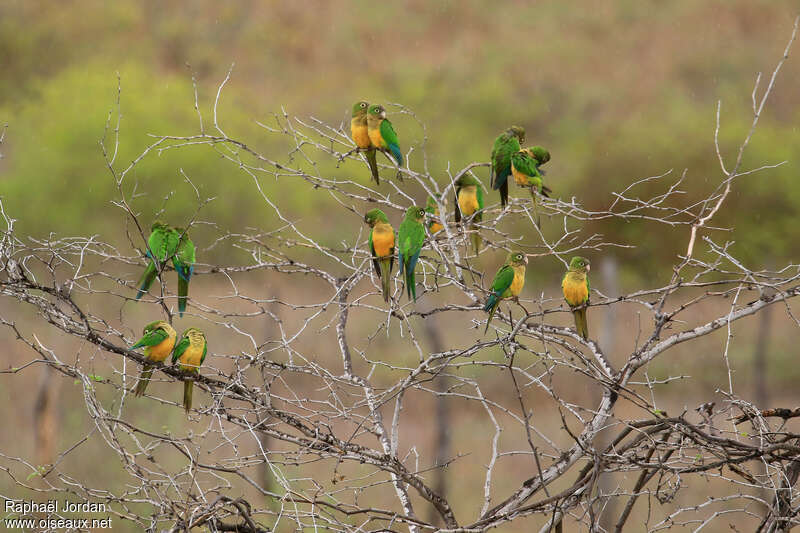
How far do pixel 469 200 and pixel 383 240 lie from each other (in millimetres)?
1087

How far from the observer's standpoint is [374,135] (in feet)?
14.3

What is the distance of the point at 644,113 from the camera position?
20.7 metres

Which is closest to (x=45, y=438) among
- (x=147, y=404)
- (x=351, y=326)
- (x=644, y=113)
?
(x=147, y=404)

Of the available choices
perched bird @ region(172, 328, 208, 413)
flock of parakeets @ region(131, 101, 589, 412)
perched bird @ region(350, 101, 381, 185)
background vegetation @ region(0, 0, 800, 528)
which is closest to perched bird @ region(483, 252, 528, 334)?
flock of parakeets @ region(131, 101, 589, 412)

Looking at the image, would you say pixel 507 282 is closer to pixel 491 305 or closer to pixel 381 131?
pixel 491 305

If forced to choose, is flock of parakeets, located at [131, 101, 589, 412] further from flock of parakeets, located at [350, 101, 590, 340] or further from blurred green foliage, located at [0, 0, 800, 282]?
blurred green foliage, located at [0, 0, 800, 282]

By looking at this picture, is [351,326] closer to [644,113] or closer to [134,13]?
[644,113]

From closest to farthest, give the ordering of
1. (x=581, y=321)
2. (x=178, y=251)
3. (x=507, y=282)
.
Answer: (x=507, y=282)
(x=581, y=321)
(x=178, y=251)

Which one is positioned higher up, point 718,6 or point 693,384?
point 718,6

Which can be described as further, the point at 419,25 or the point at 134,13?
the point at 419,25

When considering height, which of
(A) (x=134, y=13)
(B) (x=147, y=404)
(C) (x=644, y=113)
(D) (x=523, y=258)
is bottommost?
(D) (x=523, y=258)

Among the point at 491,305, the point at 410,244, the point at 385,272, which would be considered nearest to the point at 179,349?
the point at 385,272

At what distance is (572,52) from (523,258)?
21194 millimetres

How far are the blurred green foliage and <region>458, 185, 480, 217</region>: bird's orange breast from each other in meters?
10.5
